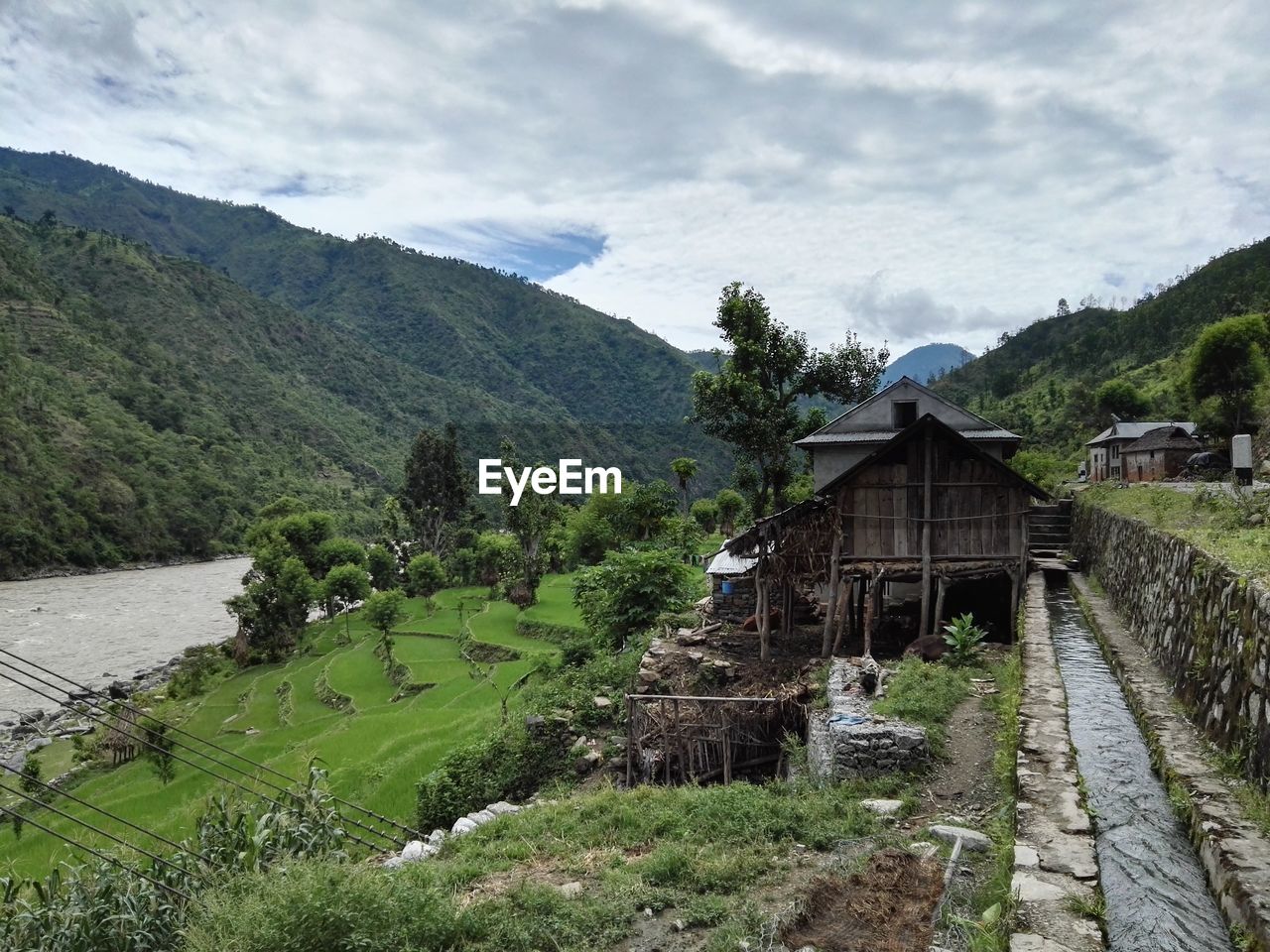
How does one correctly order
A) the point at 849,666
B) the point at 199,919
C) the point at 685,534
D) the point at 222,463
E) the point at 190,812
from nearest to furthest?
the point at 199,919 → the point at 849,666 → the point at 190,812 → the point at 685,534 → the point at 222,463

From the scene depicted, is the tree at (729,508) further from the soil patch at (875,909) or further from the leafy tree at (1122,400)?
the soil patch at (875,909)

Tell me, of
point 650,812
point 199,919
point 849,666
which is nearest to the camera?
point 199,919

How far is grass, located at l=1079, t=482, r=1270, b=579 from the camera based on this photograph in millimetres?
6194

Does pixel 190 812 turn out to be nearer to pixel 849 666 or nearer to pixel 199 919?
pixel 199 919

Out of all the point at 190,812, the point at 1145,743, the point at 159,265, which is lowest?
the point at 190,812

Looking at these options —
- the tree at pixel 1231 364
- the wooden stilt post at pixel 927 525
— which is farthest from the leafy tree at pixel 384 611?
the tree at pixel 1231 364

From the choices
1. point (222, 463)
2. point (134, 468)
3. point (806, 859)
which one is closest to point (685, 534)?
point (806, 859)

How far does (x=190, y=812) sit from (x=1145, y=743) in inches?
683

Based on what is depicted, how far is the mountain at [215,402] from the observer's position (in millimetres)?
69000

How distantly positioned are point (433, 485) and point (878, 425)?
4056cm

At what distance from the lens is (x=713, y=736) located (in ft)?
41.6

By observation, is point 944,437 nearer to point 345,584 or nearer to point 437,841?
point 437,841

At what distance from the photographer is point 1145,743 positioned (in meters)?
6.84

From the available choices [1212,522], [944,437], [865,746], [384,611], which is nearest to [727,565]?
[944,437]
